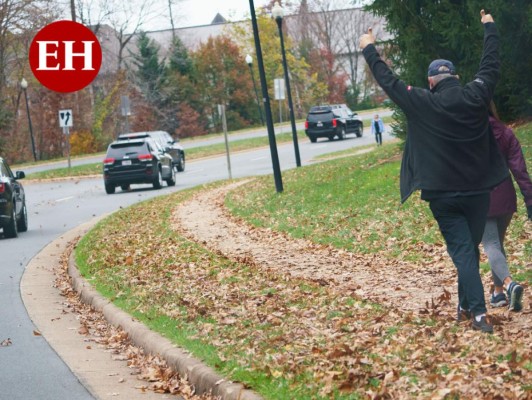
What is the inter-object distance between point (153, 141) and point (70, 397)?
2887cm

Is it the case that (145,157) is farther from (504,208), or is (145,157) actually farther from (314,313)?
(504,208)

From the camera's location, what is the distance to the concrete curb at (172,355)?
701cm

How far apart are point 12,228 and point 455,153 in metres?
15.4

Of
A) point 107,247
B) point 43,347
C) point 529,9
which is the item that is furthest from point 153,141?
point 43,347

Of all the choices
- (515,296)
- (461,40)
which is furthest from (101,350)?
(461,40)

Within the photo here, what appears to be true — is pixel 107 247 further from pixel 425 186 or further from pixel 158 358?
pixel 425 186

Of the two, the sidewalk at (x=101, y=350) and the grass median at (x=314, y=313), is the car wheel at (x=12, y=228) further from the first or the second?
the sidewalk at (x=101, y=350)

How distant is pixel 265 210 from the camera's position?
2161 centimetres

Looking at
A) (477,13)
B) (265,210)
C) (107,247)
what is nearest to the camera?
(107,247)

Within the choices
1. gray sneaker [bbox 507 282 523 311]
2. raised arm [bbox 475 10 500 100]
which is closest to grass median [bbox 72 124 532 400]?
gray sneaker [bbox 507 282 523 311]

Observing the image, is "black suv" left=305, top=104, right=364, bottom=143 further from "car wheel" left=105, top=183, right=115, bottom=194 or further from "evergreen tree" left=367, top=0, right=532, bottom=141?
"evergreen tree" left=367, top=0, right=532, bottom=141

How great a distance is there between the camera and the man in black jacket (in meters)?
7.91

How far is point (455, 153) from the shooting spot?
795 cm

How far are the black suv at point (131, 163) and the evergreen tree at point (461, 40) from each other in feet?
38.3
